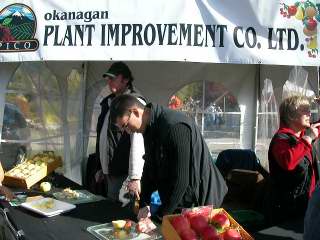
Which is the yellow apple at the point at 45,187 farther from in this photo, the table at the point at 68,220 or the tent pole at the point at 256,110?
the tent pole at the point at 256,110

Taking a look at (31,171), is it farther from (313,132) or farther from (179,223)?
(313,132)

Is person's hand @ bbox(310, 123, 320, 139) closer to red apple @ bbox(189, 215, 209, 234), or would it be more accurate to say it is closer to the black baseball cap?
red apple @ bbox(189, 215, 209, 234)

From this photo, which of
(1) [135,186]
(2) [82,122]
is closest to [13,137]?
(2) [82,122]

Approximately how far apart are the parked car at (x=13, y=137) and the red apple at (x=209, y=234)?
3.23 metres

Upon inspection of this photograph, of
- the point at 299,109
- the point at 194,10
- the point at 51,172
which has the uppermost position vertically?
the point at 194,10

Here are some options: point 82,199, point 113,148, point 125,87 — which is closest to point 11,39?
point 125,87

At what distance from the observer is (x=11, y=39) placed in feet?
13.4

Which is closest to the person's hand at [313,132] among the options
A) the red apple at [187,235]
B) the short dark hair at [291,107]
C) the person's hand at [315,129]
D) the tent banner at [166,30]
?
the person's hand at [315,129]

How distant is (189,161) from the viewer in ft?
7.41

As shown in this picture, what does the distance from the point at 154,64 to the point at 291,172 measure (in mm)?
2872

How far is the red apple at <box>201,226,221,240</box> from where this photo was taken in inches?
75.5

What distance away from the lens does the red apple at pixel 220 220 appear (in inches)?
79.4

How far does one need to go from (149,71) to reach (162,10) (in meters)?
1.26

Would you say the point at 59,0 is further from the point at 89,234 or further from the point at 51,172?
the point at 89,234
